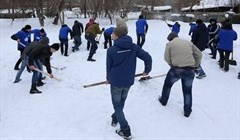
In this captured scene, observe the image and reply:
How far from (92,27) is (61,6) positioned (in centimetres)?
1587

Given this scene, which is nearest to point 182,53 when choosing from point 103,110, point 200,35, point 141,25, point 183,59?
point 183,59

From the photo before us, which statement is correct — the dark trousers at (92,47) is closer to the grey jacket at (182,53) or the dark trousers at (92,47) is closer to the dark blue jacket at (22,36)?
the dark blue jacket at (22,36)

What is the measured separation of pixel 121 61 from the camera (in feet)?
17.4

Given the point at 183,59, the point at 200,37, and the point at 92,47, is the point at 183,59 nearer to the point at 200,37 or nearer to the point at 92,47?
the point at 200,37

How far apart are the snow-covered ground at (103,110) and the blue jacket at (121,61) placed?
118 cm

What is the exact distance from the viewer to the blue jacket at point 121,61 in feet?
17.3

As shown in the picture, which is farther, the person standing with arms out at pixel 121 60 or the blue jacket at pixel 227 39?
the blue jacket at pixel 227 39

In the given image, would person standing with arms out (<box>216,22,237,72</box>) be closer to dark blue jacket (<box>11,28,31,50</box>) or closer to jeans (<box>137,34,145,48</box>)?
jeans (<box>137,34,145,48</box>)

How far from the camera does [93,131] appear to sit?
20.5 feet

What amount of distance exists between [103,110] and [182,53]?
7.07ft

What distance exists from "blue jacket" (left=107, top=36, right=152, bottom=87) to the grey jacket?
4.33 ft

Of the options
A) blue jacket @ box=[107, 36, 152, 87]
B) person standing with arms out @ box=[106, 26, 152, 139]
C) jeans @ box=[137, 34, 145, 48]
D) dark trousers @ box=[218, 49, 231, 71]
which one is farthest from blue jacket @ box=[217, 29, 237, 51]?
blue jacket @ box=[107, 36, 152, 87]

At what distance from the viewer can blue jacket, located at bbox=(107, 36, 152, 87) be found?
5273 millimetres

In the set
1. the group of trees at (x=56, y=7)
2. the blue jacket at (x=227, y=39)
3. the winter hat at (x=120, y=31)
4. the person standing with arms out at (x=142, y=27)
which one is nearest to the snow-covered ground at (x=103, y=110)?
the blue jacket at (x=227, y=39)
